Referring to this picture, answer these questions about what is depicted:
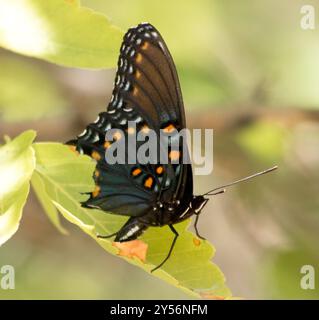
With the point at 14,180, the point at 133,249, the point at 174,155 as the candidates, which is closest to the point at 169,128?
the point at 174,155

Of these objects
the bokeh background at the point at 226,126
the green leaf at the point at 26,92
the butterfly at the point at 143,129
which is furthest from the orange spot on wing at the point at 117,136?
the green leaf at the point at 26,92

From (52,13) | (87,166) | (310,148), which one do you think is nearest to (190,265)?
(87,166)

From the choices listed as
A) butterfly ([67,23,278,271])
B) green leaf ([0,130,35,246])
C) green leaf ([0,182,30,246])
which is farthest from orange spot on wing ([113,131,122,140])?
green leaf ([0,182,30,246])

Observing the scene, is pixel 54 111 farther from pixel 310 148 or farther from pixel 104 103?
pixel 310 148

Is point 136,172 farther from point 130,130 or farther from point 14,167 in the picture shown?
point 14,167

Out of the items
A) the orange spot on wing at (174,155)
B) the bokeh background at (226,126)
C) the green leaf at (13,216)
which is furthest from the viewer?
the bokeh background at (226,126)

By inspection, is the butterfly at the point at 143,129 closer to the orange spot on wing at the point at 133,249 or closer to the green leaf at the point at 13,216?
the orange spot on wing at the point at 133,249
